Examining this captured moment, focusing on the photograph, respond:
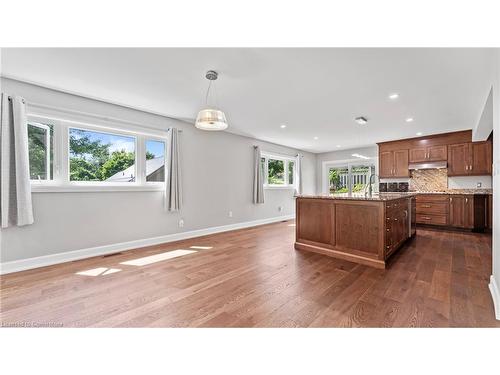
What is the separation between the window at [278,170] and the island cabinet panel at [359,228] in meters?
3.46

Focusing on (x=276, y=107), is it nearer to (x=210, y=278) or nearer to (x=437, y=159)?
(x=210, y=278)

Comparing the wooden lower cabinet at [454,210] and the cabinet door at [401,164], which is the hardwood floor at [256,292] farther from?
the cabinet door at [401,164]

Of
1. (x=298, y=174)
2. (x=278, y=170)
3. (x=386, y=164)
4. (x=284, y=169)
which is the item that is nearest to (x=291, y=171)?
(x=298, y=174)

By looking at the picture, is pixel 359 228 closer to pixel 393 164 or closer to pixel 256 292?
pixel 256 292

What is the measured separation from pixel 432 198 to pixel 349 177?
105 inches

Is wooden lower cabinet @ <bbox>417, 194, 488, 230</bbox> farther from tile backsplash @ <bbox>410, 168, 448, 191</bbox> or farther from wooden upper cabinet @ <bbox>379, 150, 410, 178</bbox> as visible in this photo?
wooden upper cabinet @ <bbox>379, 150, 410, 178</bbox>

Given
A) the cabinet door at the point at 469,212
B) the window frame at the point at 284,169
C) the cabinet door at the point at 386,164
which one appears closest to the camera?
the cabinet door at the point at 469,212

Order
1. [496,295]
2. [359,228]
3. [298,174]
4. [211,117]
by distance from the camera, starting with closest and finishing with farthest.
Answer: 1. [496,295]
2. [211,117]
3. [359,228]
4. [298,174]

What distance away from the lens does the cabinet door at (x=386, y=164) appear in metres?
6.08

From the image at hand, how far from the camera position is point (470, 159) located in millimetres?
4941

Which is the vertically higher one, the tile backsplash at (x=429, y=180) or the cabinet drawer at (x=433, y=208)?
the tile backsplash at (x=429, y=180)

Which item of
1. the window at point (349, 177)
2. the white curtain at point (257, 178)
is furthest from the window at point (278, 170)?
the window at point (349, 177)
